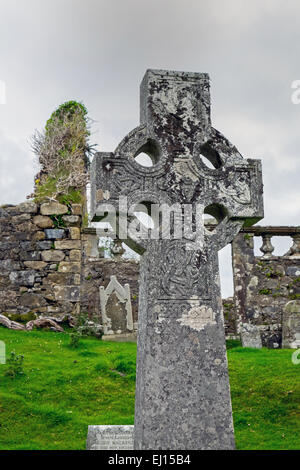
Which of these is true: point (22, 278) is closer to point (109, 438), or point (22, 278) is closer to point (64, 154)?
point (64, 154)

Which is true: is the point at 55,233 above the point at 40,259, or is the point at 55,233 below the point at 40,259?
above

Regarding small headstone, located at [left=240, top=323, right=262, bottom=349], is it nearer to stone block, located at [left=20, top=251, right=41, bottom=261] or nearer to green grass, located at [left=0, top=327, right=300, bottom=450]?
green grass, located at [left=0, top=327, right=300, bottom=450]

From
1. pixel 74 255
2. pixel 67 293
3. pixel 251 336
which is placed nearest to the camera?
pixel 67 293

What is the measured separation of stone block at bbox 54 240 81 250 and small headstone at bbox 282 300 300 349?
4.80m

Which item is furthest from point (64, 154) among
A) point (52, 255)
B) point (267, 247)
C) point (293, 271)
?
point (293, 271)

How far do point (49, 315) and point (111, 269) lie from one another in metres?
1.96

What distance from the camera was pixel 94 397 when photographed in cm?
654

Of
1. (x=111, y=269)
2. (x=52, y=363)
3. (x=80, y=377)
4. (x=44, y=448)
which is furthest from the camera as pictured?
(x=111, y=269)

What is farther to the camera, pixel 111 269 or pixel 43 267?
pixel 111 269

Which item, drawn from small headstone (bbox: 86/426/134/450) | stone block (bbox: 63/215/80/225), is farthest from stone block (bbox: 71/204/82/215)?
small headstone (bbox: 86/426/134/450)

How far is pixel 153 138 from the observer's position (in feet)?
13.2

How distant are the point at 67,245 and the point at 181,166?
753 centimetres
